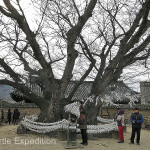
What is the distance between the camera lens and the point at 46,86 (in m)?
12.0

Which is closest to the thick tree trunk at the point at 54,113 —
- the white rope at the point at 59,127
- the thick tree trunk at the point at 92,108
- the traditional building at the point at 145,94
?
the white rope at the point at 59,127

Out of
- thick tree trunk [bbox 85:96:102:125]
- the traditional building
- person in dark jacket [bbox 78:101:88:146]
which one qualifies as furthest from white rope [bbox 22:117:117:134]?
the traditional building

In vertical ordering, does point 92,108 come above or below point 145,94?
below

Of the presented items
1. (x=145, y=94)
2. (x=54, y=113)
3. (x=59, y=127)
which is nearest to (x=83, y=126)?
(x=59, y=127)

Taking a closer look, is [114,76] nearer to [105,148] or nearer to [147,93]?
[105,148]

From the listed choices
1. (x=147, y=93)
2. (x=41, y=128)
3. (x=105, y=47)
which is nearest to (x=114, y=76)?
(x=105, y=47)

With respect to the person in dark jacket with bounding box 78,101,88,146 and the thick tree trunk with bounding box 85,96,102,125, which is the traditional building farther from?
the person in dark jacket with bounding box 78,101,88,146

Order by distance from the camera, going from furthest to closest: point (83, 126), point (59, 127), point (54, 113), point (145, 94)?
point (145, 94), point (54, 113), point (59, 127), point (83, 126)

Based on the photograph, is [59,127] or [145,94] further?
[145,94]

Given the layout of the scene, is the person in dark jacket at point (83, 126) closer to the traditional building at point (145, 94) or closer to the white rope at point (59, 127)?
the white rope at point (59, 127)

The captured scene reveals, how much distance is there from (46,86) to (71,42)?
11.2ft

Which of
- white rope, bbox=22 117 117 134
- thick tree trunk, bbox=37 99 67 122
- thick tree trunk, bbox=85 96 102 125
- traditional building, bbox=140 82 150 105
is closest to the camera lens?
white rope, bbox=22 117 117 134

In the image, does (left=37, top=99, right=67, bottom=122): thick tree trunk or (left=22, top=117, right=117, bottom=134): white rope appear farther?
(left=37, top=99, right=67, bottom=122): thick tree trunk

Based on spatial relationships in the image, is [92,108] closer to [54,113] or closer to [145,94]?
[54,113]
